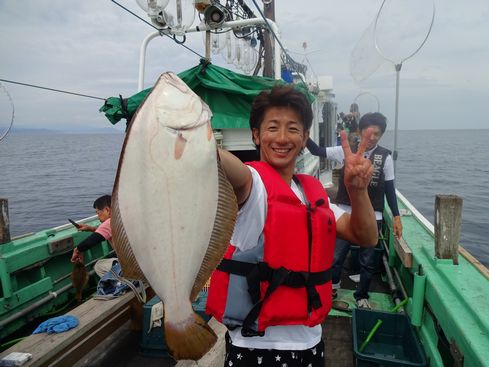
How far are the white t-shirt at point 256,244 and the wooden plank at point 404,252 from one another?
2314 mm

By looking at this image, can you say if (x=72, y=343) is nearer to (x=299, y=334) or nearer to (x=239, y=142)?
(x=299, y=334)

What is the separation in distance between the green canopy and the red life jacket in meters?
2.80

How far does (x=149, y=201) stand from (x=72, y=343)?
99.7 inches

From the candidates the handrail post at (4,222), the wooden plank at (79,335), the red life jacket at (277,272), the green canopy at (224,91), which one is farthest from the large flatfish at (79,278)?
the red life jacket at (277,272)

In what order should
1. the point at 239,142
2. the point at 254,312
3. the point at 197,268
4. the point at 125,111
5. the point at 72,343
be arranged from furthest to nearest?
the point at 239,142 → the point at 125,111 → the point at 72,343 → the point at 254,312 → the point at 197,268

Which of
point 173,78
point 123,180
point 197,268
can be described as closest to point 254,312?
point 197,268

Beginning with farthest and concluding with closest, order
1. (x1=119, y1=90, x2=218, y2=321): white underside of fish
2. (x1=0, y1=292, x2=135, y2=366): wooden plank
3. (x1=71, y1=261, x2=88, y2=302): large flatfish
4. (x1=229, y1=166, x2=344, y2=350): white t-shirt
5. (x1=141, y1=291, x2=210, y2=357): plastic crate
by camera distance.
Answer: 1. (x1=71, y1=261, x2=88, y2=302): large flatfish
2. (x1=141, y1=291, x2=210, y2=357): plastic crate
3. (x1=0, y1=292, x2=135, y2=366): wooden plank
4. (x1=229, y1=166, x2=344, y2=350): white t-shirt
5. (x1=119, y1=90, x2=218, y2=321): white underside of fish

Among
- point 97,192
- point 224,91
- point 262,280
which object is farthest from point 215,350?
point 97,192

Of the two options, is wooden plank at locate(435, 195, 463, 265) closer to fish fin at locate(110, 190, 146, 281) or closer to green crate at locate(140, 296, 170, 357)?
fish fin at locate(110, 190, 146, 281)

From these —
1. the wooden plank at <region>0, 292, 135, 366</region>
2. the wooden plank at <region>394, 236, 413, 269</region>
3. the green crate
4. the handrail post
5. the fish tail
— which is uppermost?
the fish tail

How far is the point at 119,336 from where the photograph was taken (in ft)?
14.2

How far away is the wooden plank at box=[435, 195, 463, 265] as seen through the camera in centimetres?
310

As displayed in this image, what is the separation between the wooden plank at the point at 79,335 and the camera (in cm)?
297

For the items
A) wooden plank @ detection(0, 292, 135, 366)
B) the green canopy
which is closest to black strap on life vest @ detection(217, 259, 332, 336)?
wooden plank @ detection(0, 292, 135, 366)
